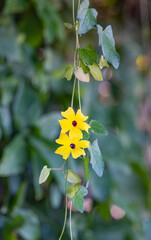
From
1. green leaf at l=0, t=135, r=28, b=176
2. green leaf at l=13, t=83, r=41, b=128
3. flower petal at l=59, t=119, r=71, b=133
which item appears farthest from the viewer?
green leaf at l=13, t=83, r=41, b=128

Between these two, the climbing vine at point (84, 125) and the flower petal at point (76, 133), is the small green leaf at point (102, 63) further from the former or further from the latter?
the flower petal at point (76, 133)

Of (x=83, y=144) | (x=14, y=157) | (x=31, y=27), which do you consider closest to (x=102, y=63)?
(x=83, y=144)

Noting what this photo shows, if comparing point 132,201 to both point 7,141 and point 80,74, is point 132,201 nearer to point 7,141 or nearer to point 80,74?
point 7,141

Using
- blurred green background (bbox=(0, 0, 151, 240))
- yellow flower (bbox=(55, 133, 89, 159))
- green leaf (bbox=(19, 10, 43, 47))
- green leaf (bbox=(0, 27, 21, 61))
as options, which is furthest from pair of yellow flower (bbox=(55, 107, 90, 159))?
green leaf (bbox=(19, 10, 43, 47))

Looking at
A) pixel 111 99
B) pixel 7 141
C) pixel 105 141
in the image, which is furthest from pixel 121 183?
pixel 7 141

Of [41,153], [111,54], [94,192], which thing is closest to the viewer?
[111,54]

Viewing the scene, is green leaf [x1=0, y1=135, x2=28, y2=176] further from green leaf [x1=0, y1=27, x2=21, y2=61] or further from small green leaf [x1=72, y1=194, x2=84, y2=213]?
small green leaf [x1=72, y1=194, x2=84, y2=213]

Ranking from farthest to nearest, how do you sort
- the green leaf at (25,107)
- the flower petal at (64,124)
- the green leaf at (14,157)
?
1. the green leaf at (25,107)
2. the green leaf at (14,157)
3. the flower petal at (64,124)

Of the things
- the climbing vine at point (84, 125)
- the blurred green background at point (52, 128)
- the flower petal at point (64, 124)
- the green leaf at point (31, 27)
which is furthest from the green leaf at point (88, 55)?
the green leaf at point (31, 27)
